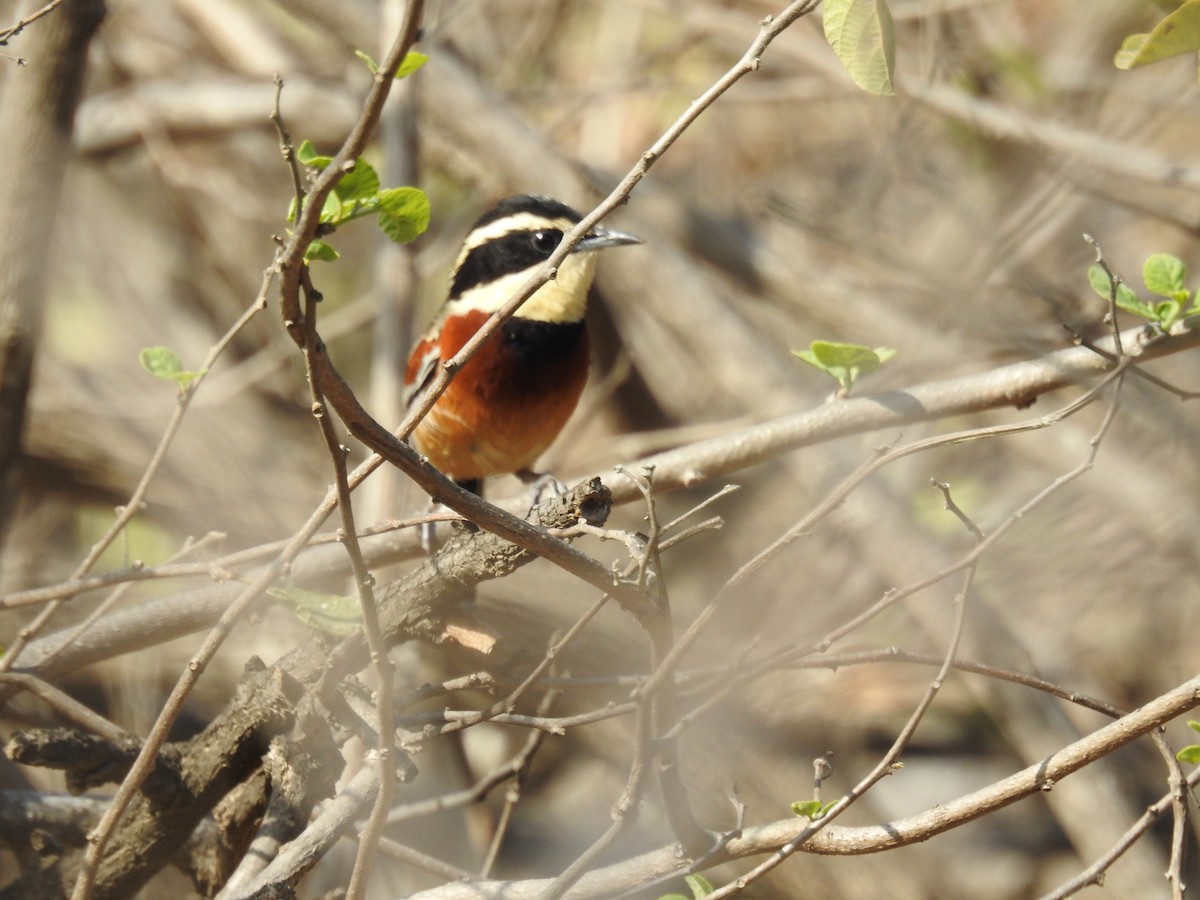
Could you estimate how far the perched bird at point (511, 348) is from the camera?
14.9 feet

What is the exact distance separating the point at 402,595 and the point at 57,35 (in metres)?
2.14

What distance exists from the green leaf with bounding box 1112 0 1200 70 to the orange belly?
2449 mm

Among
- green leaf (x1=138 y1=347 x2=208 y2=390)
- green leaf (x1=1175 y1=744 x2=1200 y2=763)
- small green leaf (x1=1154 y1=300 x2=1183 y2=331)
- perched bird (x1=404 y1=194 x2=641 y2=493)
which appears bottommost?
green leaf (x1=1175 y1=744 x2=1200 y2=763)

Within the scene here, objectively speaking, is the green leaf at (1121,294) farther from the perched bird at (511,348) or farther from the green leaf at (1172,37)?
the perched bird at (511,348)

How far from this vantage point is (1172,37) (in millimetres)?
2480

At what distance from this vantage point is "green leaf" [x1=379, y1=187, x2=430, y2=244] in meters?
2.21

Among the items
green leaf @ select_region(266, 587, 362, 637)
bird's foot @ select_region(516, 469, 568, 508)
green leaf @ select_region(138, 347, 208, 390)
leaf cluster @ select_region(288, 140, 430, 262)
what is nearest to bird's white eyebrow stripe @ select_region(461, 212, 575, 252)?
bird's foot @ select_region(516, 469, 568, 508)

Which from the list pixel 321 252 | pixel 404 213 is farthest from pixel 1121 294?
pixel 321 252

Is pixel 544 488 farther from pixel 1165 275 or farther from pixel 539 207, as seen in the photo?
pixel 1165 275

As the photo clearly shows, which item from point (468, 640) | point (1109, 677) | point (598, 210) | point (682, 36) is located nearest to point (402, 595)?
point (468, 640)

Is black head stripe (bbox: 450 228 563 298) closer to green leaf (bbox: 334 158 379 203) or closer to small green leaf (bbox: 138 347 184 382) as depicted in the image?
small green leaf (bbox: 138 347 184 382)

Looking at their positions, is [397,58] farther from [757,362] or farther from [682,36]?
[682,36]

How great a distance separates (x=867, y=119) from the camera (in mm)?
8531

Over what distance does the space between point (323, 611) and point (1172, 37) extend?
216 centimetres
